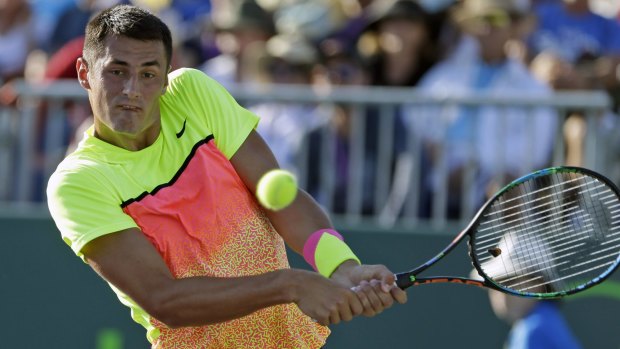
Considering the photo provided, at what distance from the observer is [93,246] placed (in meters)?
4.14

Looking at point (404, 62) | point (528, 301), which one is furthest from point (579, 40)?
→ point (528, 301)

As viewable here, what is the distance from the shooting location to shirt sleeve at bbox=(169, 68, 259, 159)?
14.5 ft

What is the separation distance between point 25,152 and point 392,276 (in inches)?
170

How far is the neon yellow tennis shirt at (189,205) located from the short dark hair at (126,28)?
28cm

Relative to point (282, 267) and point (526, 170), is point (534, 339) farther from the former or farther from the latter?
point (282, 267)

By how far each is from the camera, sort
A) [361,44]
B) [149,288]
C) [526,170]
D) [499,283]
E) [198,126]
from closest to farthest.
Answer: [149,288]
[198,126]
[499,283]
[526,170]
[361,44]

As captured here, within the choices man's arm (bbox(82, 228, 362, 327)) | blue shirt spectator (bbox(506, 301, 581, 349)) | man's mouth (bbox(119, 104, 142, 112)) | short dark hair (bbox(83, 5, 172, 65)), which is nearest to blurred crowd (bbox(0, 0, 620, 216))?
blue shirt spectator (bbox(506, 301, 581, 349))

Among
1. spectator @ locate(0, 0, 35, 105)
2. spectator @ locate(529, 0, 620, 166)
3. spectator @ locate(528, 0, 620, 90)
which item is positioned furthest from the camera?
spectator @ locate(0, 0, 35, 105)

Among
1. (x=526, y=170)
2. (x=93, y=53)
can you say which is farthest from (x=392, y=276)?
(x=526, y=170)

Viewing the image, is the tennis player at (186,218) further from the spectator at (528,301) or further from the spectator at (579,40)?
the spectator at (579,40)

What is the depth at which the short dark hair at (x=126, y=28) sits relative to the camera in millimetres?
4191

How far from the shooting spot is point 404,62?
8086 mm

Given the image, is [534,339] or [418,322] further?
[418,322]

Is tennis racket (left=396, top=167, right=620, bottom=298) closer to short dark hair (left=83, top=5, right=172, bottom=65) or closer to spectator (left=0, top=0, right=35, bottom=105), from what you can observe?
short dark hair (left=83, top=5, right=172, bottom=65)
